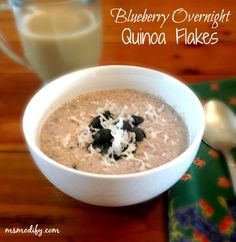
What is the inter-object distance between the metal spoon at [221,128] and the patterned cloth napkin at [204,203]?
0.01m

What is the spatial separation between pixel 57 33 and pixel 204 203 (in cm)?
46

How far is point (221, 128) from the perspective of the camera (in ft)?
2.52

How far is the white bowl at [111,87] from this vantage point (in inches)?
21.5

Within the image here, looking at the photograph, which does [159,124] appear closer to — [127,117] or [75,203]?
[127,117]

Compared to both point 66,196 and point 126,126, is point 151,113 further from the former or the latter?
point 66,196

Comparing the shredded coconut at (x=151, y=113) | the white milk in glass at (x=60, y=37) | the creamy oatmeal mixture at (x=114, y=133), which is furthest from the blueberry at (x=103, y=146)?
the white milk in glass at (x=60, y=37)

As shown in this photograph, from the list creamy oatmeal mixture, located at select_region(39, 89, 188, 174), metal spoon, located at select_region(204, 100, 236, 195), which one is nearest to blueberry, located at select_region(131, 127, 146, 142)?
creamy oatmeal mixture, located at select_region(39, 89, 188, 174)

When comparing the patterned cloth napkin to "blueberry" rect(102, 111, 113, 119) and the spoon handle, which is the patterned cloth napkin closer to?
the spoon handle

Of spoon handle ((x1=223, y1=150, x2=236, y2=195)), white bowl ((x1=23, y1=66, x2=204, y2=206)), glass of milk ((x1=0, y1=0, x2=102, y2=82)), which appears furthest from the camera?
glass of milk ((x1=0, y1=0, x2=102, y2=82))

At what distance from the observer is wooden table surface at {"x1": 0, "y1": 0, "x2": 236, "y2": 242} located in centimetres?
60

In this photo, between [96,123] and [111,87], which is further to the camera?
[111,87]

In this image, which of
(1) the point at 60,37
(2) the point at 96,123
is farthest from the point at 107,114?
(1) the point at 60,37

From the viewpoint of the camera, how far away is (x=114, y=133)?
63cm

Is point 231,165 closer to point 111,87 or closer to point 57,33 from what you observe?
point 111,87
